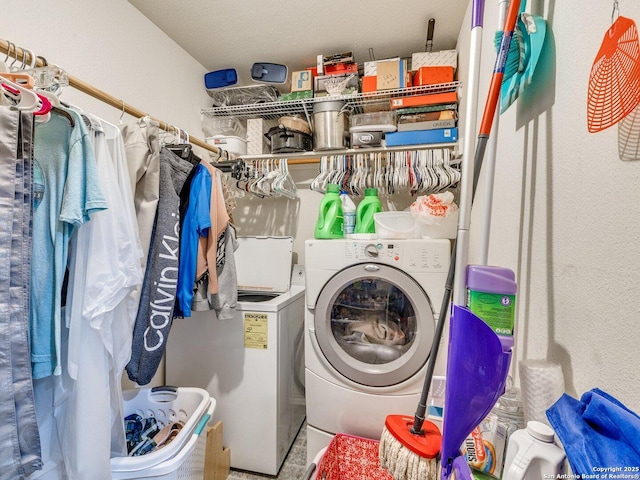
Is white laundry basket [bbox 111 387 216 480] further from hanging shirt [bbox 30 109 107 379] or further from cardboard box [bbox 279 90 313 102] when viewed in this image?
cardboard box [bbox 279 90 313 102]

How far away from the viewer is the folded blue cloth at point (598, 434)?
0.33m

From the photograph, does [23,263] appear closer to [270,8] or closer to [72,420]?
[72,420]

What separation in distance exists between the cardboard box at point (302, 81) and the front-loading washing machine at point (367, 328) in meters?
1.20

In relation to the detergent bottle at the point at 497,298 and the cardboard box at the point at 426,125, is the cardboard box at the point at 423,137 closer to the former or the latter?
the cardboard box at the point at 426,125

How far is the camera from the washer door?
1285 mm

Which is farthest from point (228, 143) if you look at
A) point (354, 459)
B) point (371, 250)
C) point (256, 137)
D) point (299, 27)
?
point (354, 459)

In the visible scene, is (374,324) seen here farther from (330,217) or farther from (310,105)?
(310,105)

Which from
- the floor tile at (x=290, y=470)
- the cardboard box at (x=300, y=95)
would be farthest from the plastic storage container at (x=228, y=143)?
the floor tile at (x=290, y=470)

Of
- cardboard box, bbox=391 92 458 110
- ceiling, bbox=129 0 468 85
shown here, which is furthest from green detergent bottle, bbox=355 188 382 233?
ceiling, bbox=129 0 468 85

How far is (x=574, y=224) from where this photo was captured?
23.0 inches

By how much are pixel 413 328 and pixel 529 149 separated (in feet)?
2.86

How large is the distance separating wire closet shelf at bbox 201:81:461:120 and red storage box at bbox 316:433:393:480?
1.88 m

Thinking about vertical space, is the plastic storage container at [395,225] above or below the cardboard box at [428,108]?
below

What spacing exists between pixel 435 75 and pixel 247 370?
1.99 m
